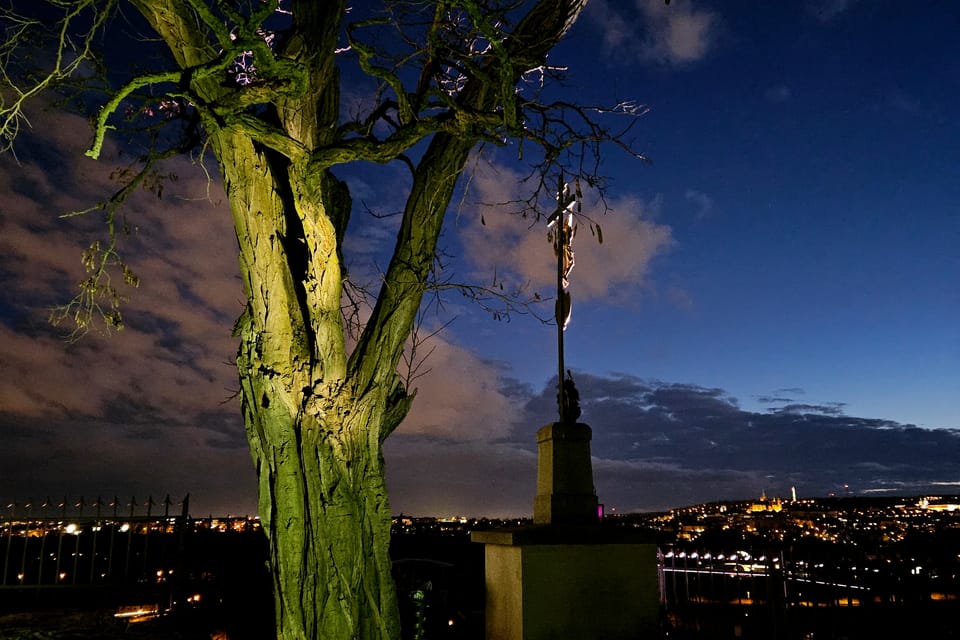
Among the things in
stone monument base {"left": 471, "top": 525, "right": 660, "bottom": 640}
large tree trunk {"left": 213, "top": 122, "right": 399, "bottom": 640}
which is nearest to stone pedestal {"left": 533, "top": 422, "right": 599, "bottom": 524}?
stone monument base {"left": 471, "top": 525, "right": 660, "bottom": 640}

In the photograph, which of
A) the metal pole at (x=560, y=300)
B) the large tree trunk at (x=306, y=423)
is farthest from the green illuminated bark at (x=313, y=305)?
the metal pole at (x=560, y=300)

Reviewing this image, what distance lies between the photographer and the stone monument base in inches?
203

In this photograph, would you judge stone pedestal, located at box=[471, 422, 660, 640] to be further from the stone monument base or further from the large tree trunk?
the large tree trunk

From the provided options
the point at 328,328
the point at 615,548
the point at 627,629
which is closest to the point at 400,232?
the point at 328,328

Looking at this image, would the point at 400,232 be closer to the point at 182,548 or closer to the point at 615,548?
the point at 615,548

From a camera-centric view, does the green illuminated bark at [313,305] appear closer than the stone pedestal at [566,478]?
Yes

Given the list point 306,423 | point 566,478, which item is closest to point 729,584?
point 566,478

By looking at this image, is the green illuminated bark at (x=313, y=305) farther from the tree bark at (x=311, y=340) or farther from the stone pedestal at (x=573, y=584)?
the stone pedestal at (x=573, y=584)

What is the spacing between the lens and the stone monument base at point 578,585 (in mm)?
5152

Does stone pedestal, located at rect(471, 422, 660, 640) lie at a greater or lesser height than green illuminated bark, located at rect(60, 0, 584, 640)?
lesser

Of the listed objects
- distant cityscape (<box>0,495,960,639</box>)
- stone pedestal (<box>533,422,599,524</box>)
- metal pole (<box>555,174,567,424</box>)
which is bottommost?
distant cityscape (<box>0,495,960,639</box>)

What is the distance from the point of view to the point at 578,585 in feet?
17.3

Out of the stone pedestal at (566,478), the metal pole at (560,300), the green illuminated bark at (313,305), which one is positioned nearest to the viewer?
the green illuminated bark at (313,305)

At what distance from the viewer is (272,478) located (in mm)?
4871
